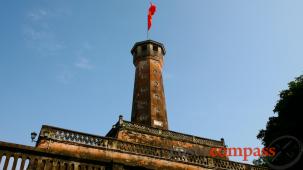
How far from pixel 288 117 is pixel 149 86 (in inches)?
609

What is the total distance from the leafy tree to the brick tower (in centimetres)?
1055

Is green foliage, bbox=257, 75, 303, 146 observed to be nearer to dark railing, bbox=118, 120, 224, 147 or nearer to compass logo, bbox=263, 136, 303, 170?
compass logo, bbox=263, 136, 303, 170

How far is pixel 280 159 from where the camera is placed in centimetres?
1966

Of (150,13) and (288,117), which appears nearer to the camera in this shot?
(288,117)

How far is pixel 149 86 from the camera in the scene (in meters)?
32.9

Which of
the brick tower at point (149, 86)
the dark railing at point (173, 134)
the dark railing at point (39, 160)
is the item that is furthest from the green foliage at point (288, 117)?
the dark railing at point (39, 160)

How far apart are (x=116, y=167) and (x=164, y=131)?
16285mm

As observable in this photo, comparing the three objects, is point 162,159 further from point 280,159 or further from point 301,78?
point 301,78

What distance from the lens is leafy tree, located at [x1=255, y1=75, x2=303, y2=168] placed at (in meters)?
20.5

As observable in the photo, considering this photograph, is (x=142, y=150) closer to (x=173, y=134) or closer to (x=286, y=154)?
(x=173, y=134)

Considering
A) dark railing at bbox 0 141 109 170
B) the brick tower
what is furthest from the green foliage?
dark railing at bbox 0 141 109 170

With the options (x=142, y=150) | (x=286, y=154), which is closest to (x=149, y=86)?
(x=142, y=150)

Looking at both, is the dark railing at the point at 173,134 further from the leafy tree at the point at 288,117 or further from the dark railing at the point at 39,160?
the dark railing at the point at 39,160

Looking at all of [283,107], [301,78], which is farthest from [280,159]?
[301,78]
